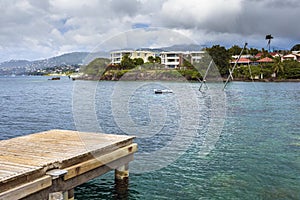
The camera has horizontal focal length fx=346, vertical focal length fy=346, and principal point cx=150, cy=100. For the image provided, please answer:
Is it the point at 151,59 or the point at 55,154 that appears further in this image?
the point at 151,59

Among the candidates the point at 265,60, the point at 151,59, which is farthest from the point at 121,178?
the point at 265,60

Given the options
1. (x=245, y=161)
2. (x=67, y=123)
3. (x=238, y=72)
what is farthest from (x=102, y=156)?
(x=238, y=72)

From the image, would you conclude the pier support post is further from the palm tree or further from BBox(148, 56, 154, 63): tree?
the palm tree

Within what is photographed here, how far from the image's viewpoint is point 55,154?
9039 millimetres

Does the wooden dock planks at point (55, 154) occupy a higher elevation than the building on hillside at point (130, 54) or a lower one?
lower

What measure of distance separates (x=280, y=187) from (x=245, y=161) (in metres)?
3.22

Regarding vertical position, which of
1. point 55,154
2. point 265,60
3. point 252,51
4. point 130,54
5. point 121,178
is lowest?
point 121,178

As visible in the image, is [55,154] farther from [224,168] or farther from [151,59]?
[151,59]

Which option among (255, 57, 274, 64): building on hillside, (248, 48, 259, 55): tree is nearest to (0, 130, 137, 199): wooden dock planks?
(255, 57, 274, 64): building on hillside

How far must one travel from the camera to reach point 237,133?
21984 mm

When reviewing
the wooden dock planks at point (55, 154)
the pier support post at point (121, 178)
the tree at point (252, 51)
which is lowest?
the pier support post at point (121, 178)

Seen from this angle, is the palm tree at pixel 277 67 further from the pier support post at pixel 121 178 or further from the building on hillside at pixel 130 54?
the pier support post at pixel 121 178

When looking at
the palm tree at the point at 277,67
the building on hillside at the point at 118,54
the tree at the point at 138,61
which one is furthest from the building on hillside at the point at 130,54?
the palm tree at the point at 277,67

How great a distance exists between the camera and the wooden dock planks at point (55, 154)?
292 inches
